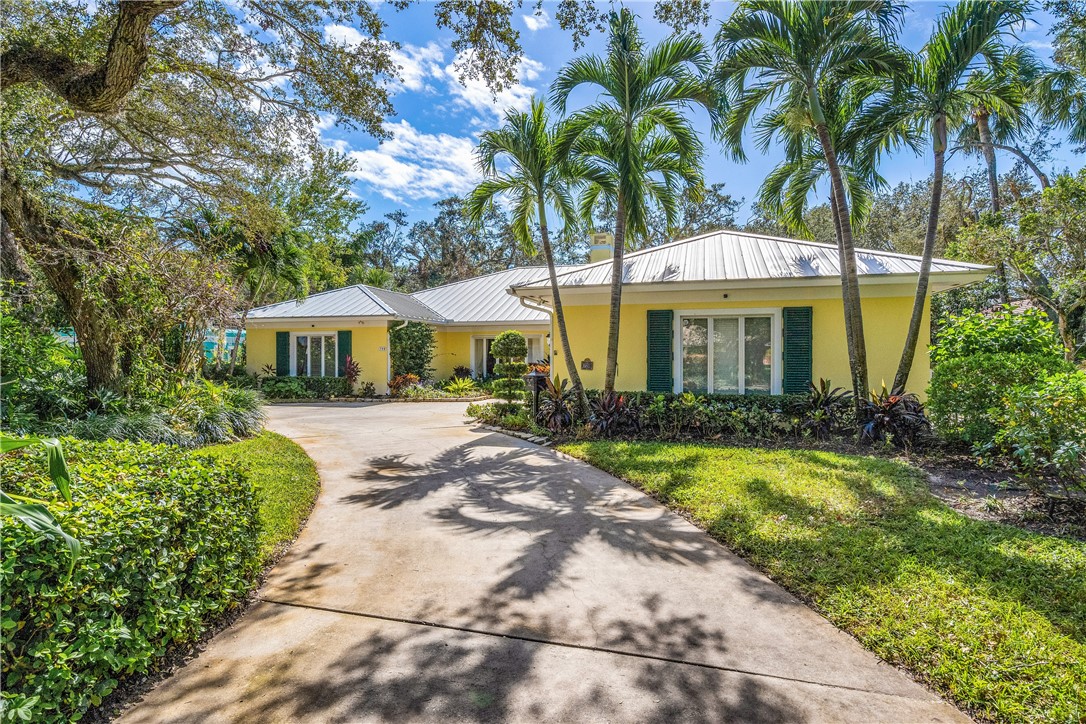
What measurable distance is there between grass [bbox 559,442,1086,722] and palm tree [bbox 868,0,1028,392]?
4530mm

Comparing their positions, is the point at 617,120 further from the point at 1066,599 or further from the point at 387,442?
the point at 1066,599

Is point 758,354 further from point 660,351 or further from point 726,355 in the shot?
point 660,351

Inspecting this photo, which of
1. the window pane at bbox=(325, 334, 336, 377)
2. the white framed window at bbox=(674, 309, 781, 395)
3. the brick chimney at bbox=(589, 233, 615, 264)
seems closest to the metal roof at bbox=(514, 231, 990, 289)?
the white framed window at bbox=(674, 309, 781, 395)

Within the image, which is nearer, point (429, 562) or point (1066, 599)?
point (1066, 599)

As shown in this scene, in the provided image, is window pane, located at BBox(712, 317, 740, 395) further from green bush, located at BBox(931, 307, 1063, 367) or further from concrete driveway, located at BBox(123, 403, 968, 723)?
concrete driveway, located at BBox(123, 403, 968, 723)

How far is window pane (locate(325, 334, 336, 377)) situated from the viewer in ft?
61.0

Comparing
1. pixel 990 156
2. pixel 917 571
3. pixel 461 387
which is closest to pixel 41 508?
pixel 917 571

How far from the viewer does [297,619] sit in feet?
11.0

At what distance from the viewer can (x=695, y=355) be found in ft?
36.4

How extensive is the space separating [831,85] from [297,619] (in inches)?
425

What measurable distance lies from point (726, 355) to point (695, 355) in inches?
25.1

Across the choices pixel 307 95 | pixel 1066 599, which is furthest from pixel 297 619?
pixel 307 95

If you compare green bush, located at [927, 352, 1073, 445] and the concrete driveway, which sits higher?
green bush, located at [927, 352, 1073, 445]

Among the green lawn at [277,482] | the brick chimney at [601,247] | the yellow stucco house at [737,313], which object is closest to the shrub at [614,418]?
the yellow stucco house at [737,313]
